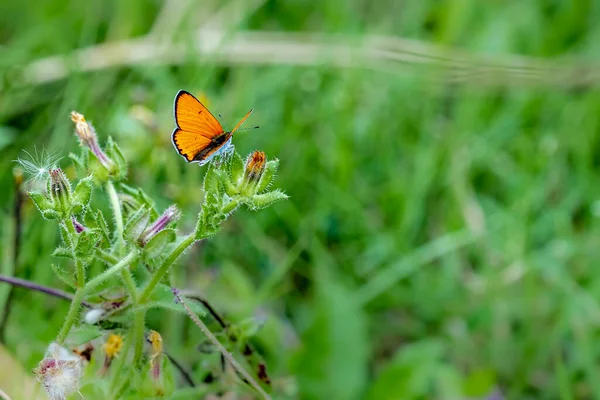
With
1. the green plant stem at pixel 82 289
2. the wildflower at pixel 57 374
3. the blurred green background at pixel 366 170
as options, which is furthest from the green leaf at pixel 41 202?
the blurred green background at pixel 366 170

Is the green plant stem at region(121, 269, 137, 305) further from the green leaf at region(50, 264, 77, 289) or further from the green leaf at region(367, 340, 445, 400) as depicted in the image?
the green leaf at region(367, 340, 445, 400)

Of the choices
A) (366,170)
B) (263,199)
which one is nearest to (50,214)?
(263,199)

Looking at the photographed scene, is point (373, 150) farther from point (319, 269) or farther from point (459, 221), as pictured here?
point (319, 269)

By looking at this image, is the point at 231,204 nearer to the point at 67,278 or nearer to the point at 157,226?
the point at 157,226

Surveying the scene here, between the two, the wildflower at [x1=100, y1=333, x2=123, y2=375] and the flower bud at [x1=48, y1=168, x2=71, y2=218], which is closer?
the flower bud at [x1=48, y1=168, x2=71, y2=218]

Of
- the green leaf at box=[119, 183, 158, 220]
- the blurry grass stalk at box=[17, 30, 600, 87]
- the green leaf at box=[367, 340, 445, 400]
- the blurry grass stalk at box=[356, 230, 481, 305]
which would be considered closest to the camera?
the green leaf at box=[119, 183, 158, 220]

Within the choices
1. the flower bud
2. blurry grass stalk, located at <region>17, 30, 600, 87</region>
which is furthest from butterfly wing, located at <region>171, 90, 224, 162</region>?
blurry grass stalk, located at <region>17, 30, 600, 87</region>


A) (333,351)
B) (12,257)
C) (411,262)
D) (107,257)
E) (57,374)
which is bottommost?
(57,374)

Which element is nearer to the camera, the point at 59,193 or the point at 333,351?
the point at 59,193
